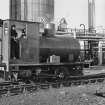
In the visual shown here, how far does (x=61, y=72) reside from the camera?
15336 millimetres

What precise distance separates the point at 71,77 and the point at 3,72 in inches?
195

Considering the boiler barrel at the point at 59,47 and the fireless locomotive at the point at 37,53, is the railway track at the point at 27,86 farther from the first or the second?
the boiler barrel at the point at 59,47

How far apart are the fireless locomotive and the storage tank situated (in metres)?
29.4

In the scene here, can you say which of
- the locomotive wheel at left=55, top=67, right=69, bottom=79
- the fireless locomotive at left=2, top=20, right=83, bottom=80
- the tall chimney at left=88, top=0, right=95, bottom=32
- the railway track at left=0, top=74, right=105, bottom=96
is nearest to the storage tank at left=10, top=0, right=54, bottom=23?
the tall chimney at left=88, top=0, right=95, bottom=32

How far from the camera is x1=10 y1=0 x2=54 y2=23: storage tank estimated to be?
4550 centimetres

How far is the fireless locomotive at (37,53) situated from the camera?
13.3 m

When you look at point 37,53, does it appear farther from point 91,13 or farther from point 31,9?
point 31,9

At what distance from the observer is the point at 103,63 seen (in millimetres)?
30578

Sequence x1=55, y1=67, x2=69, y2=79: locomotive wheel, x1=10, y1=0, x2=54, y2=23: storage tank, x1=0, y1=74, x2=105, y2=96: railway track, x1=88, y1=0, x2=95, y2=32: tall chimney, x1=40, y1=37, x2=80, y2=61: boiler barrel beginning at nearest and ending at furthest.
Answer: x1=0, y1=74, x2=105, y2=96: railway track → x1=40, y1=37, x2=80, y2=61: boiler barrel → x1=55, y1=67, x2=69, y2=79: locomotive wheel → x1=88, y1=0, x2=95, y2=32: tall chimney → x1=10, y1=0, x2=54, y2=23: storage tank

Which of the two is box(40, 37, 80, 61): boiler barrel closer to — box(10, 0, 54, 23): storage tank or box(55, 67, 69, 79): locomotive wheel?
box(55, 67, 69, 79): locomotive wheel

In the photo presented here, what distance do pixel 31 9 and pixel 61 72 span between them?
33473 mm

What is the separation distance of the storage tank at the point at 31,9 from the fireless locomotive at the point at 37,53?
96.4 ft

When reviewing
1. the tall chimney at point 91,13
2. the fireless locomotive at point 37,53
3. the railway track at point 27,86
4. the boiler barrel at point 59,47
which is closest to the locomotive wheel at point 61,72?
the fireless locomotive at point 37,53

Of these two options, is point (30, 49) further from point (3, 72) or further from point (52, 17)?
point (52, 17)
